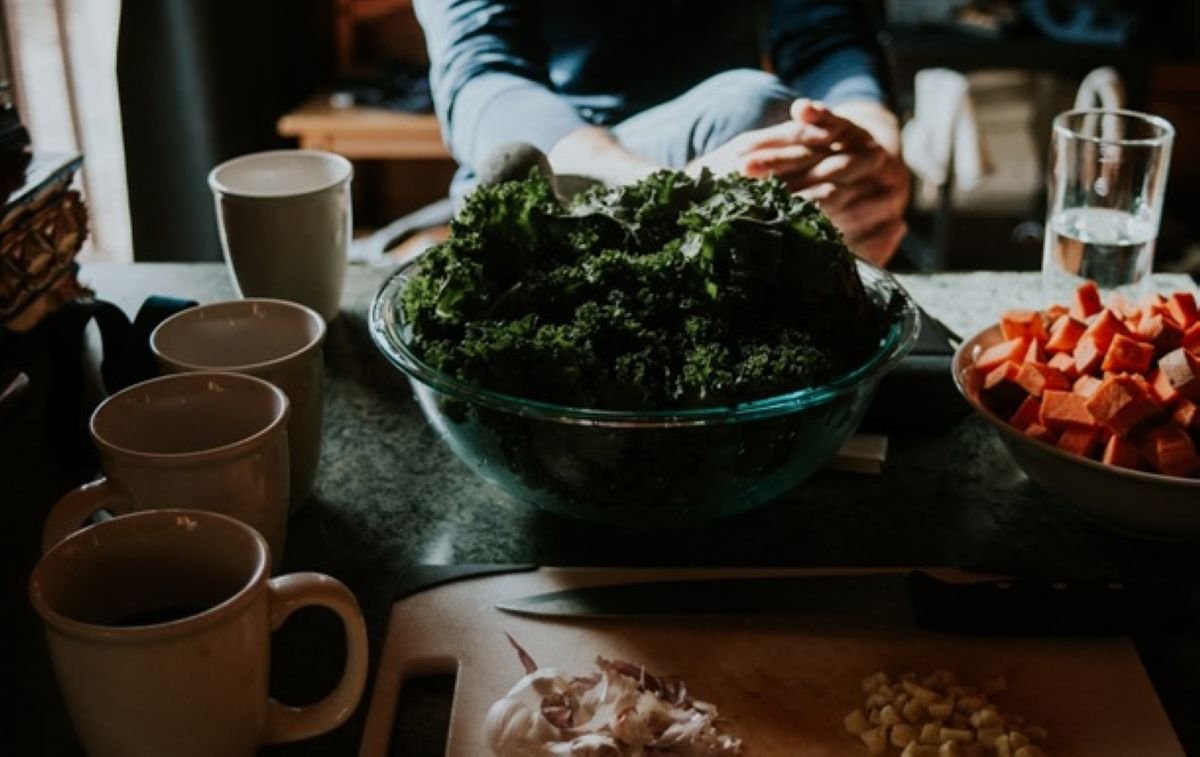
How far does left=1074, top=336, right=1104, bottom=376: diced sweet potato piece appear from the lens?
3.20 ft

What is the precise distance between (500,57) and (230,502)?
3.22 ft

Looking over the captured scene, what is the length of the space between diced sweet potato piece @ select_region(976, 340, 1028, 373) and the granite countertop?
0.32 feet

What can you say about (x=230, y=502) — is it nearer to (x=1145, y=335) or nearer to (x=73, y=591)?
(x=73, y=591)

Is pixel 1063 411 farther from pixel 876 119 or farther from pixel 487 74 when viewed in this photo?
pixel 487 74

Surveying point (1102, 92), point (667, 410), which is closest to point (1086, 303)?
point (667, 410)

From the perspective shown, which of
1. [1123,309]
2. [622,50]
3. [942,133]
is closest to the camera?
[1123,309]

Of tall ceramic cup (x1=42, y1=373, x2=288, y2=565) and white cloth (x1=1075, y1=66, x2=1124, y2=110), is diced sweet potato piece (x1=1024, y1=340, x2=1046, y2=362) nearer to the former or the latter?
tall ceramic cup (x1=42, y1=373, x2=288, y2=565)

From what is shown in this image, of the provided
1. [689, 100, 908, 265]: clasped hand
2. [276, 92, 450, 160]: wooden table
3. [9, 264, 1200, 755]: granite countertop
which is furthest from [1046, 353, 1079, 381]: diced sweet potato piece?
[276, 92, 450, 160]: wooden table

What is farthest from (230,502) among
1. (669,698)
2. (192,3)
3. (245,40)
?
(245,40)

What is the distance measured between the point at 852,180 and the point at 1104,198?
0.85 feet

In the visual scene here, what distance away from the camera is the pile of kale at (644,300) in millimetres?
864

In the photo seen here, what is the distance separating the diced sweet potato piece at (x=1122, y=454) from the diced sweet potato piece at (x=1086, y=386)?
0.04 meters

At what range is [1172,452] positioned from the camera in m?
0.90

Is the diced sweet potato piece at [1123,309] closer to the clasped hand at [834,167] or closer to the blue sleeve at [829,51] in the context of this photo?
the clasped hand at [834,167]
